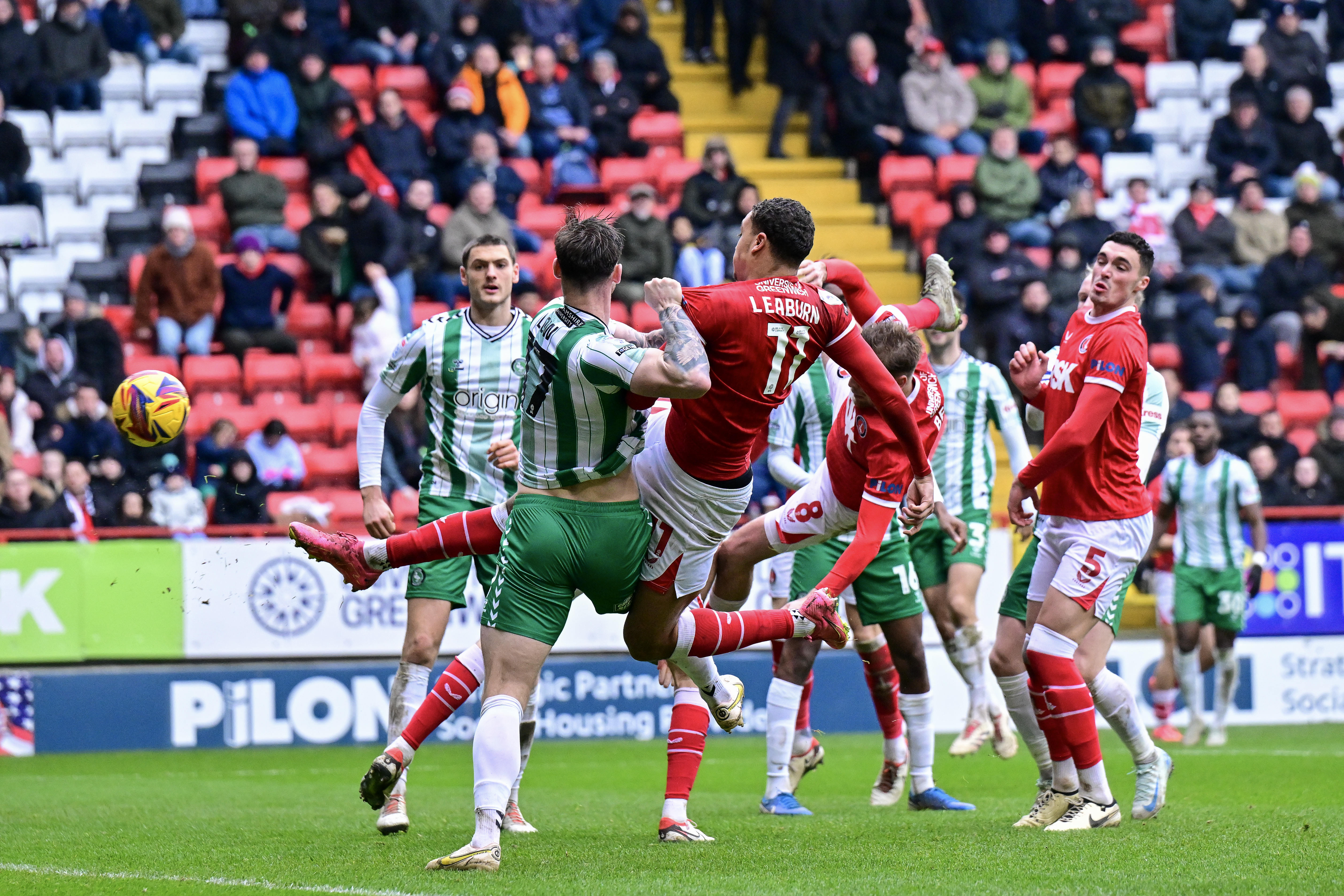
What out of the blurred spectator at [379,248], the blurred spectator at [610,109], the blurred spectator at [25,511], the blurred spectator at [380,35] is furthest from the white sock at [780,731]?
the blurred spectator at [380,35]

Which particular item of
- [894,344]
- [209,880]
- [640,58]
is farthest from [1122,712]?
[640,58]

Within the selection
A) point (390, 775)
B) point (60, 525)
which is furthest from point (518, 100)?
point (390, 775)

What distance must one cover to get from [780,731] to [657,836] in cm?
143

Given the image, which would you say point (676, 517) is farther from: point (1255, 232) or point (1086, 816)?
point (1255, 232)

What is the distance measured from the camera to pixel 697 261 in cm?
1800

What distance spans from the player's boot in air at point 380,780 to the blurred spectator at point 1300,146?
17786 millimetres

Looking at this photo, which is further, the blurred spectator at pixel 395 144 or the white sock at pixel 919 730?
the blurred spectator at pixel 395 144

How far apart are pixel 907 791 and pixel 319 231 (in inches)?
411

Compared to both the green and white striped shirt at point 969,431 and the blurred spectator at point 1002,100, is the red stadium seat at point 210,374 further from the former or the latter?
the blurred spectator at point 1002,100

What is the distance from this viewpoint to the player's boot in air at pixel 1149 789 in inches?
331

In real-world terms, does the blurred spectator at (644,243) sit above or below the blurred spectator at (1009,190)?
below

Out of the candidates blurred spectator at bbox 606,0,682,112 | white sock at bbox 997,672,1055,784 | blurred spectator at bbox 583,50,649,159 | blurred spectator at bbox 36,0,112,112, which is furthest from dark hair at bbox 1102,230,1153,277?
blurred spectator at bbox 36,0,112,112

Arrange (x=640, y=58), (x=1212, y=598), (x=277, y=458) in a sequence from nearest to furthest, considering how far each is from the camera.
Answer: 1. (x=1212, y=598)
2. (x=277, y=458)
3. (x=640, y=58)

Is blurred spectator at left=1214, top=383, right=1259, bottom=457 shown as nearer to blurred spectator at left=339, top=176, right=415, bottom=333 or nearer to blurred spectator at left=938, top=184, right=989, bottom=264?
blurred spectator at left=938, top=184, right=989, bottom=264
